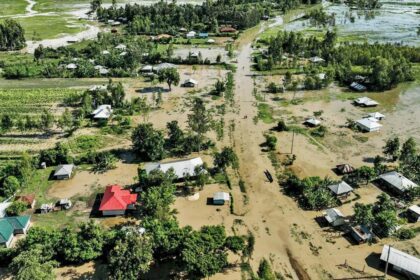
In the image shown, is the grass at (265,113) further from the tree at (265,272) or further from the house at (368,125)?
the tree at (265,272)

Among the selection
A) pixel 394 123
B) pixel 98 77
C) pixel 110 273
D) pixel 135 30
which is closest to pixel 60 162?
pixel 110 273

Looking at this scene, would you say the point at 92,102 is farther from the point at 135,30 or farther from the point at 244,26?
the point at 244,26

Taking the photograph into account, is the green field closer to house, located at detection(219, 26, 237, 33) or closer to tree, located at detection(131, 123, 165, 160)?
house, located at detection(219, 26, 237, 33)

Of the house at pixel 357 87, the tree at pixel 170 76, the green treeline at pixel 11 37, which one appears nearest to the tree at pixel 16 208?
the tree at pixel 170 76

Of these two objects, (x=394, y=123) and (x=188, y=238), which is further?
(x=394, y=123)

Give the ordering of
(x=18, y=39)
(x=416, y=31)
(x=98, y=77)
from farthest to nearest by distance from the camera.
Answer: (x=416, y=31) < (x=18, y=39) < (x=98, y=77)

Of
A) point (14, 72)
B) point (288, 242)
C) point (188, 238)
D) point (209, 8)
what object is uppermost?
point (209, 8)

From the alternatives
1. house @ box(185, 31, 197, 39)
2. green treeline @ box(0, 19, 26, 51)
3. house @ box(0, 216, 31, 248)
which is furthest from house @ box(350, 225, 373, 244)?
green treeline @ box(0, 19, 26, 51)
